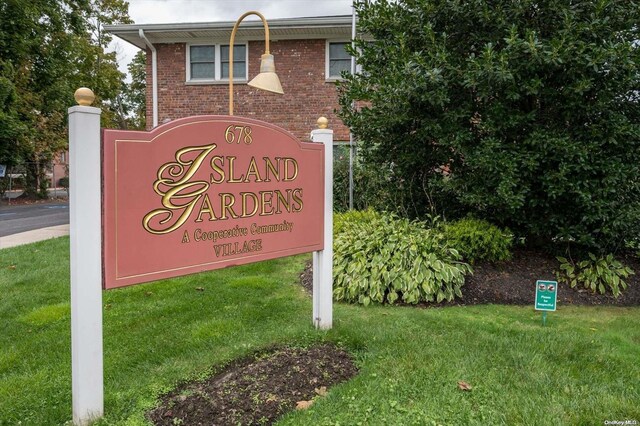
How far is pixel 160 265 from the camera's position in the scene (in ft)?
8.89

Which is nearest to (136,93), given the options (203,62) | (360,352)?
(203,62)

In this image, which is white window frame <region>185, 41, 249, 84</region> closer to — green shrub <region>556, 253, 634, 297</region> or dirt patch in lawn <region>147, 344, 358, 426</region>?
green shrub <region>556, 253, 634, 297</region>

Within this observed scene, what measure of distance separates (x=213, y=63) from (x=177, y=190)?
35.3 feet

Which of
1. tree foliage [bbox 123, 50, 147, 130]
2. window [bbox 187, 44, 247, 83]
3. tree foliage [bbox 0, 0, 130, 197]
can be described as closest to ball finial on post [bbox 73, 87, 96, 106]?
window [bbox 187, 44, 247, 83]

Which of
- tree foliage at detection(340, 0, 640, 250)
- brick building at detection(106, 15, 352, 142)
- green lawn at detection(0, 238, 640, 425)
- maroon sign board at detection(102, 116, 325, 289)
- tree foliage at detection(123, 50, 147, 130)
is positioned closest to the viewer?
maroon sign board at detection(102, 116, 325, 289)

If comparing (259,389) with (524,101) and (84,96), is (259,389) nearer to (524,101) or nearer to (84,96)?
(84,96)

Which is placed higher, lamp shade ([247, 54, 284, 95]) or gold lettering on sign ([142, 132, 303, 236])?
lamp shade ([247, 54, 284, 95])

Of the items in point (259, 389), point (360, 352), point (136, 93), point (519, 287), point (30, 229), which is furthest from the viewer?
point (136, 93)

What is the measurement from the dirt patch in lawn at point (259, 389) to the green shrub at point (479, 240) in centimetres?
247

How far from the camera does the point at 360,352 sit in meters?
3.46

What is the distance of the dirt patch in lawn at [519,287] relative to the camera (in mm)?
4969

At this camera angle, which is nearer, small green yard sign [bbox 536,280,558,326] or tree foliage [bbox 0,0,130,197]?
small green yard sign [bbox 536,280,558,326]

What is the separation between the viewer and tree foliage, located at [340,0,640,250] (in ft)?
15.2

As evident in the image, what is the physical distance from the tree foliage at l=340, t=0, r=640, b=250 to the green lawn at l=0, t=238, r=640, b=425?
1266 millimetres
